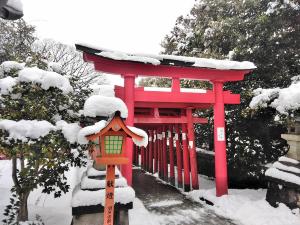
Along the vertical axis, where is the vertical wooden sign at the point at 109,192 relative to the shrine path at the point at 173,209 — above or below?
above

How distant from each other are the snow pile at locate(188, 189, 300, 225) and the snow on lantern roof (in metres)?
4.55

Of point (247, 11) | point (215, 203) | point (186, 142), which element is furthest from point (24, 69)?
point (247, 11)

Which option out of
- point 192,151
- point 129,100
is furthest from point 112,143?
point 192,151

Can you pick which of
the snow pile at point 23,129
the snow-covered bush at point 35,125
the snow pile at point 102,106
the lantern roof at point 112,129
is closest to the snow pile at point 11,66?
the snow-covered bush at point 35,125

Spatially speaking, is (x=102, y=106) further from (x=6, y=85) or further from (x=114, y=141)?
(x=6, y=85)

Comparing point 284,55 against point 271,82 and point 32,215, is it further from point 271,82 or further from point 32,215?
point 32,215

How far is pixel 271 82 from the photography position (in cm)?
1225

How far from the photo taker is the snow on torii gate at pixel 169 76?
8.83m

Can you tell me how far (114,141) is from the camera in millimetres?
4496

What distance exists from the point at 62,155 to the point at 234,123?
8.25 meters

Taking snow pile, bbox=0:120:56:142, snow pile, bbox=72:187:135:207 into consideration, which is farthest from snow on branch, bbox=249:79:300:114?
snow pile, bbox=0:120:56:142

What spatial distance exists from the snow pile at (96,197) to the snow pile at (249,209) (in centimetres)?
395

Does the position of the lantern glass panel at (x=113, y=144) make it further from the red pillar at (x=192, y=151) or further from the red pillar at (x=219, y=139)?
the red pillar at (x=192, y=151)

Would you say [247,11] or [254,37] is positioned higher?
[247,11]
